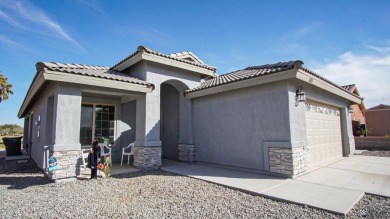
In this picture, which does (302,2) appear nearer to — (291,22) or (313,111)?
(291,22)

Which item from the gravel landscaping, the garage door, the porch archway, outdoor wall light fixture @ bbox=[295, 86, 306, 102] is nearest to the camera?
the gravel landscaping

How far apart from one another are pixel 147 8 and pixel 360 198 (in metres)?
9.89

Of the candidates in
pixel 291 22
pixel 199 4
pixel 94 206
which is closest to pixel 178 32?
pixel 199 4

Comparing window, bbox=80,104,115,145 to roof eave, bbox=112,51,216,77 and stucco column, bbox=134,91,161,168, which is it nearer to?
stucco column, bbox=134,91,161,168

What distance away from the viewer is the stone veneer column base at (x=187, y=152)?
433 inches

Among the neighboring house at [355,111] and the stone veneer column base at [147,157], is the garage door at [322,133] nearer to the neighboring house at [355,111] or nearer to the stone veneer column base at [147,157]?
the stone veneer column base at [147,157]

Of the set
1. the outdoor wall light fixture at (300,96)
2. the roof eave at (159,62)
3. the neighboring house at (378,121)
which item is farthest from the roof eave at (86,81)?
the neighboring house at (378,121)

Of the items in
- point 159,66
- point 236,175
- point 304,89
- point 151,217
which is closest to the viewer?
point 151,217

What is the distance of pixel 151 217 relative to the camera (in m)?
4.41

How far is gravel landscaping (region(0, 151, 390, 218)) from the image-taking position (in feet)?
14.8

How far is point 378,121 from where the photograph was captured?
21141 millimetres

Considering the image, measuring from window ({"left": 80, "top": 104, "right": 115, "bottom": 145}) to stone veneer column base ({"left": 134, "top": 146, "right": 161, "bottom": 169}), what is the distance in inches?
95.4

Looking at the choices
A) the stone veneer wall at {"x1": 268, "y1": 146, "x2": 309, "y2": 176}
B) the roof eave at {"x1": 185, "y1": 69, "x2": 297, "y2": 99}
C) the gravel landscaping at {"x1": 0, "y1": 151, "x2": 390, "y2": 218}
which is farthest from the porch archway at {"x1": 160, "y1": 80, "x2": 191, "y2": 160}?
the stone veneer wall at {"x1": 268, "y1": 146, "x2": 309, "y2": 176}

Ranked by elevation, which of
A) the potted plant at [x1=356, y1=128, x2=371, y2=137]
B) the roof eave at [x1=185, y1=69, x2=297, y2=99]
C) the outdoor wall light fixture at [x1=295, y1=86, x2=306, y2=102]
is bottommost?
the potted plant at [x1=356, y1=128, x2=371, y2=137]
